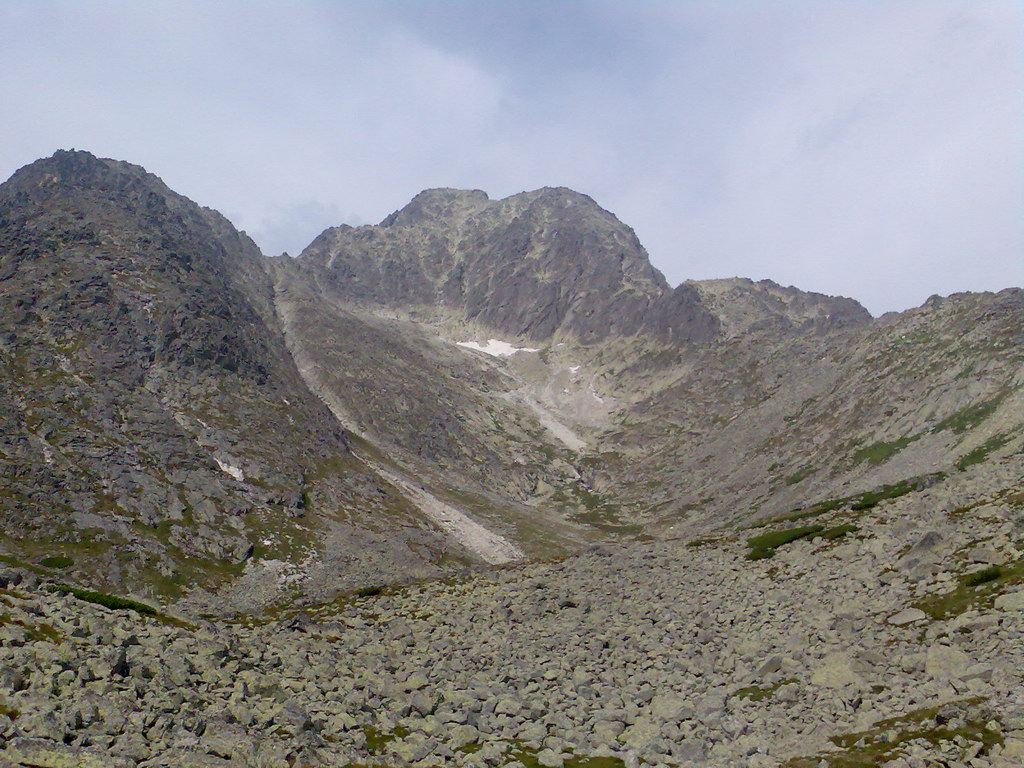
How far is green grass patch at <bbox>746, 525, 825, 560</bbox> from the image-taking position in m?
54.7

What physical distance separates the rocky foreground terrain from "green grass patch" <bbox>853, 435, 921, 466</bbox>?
68.8 m

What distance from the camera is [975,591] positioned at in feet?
108

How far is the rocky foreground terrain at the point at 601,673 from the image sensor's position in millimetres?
22188

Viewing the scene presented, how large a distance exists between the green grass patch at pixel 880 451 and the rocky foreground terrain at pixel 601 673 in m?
68.8

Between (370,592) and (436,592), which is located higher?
(436,592)

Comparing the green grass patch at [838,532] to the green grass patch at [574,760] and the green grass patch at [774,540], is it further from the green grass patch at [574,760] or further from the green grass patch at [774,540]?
the green grass patch at [574,760]

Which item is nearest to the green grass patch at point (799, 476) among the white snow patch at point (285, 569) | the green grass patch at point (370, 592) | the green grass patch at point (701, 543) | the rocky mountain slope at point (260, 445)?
the rocky mountain slope at point (260, 445)

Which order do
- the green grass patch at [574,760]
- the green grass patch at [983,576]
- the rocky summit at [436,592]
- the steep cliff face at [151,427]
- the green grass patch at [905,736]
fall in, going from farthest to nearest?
the steep cliff face at [151,427] → the green grass patch at [983,576] → the green grass patch at [574,760] → the rocky summit at [436,592] → the green grass patch at [905,736]

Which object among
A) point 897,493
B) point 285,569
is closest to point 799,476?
point 897,493

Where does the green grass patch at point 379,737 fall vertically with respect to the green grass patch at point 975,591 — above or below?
below

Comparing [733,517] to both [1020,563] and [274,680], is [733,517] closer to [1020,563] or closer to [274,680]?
[1020,563]

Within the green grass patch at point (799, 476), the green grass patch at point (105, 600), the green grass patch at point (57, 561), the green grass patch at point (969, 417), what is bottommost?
the green grass patch at point (57, 561)

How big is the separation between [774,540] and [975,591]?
83.3 ft

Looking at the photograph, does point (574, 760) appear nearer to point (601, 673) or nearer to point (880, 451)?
point (601, 673)
